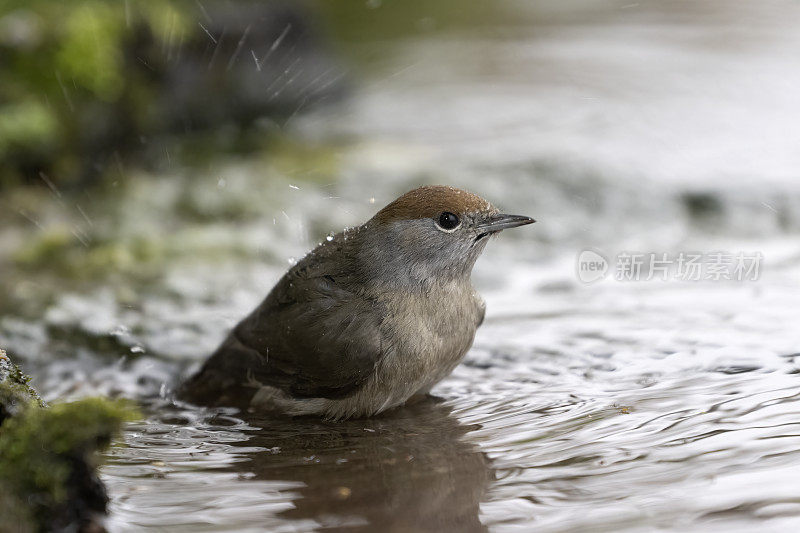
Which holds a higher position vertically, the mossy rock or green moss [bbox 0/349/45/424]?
green moss [bbox 0/349/45/424]

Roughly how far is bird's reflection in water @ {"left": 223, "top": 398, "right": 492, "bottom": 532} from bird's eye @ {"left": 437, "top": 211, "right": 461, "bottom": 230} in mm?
918

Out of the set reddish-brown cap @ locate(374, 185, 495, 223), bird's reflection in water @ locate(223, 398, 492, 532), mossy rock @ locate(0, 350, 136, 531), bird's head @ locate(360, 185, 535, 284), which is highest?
reddish-brown cap @ locate(374, 185, 495, 223)

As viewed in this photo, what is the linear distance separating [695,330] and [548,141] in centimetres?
447

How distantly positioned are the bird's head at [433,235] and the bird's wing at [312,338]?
25 cm

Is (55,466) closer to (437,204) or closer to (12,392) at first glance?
(12,392)

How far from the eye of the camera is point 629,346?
5465 millimetres

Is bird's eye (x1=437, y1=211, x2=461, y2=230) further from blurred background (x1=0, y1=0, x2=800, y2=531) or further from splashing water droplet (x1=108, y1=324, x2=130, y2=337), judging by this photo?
splashing water droplet (x1=108, y1=324, x2=130, y2=337)

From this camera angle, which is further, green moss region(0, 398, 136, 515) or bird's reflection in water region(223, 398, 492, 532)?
bird's reflection in water region(223, 398, 492, 532)

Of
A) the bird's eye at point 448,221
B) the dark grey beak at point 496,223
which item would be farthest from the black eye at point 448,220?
the dark grey beak at point 496,223

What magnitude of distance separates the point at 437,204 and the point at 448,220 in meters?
0.10

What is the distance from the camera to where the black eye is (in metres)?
5.09

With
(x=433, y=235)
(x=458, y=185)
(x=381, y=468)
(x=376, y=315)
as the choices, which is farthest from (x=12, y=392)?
(x=458, y=185)

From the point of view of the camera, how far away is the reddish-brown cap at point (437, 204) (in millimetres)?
5082

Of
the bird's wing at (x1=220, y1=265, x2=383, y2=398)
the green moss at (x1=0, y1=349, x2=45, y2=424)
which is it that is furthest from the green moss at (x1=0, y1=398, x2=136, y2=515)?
the bird's wing at (x1=220, y1=265, x2=383, y2=398)
